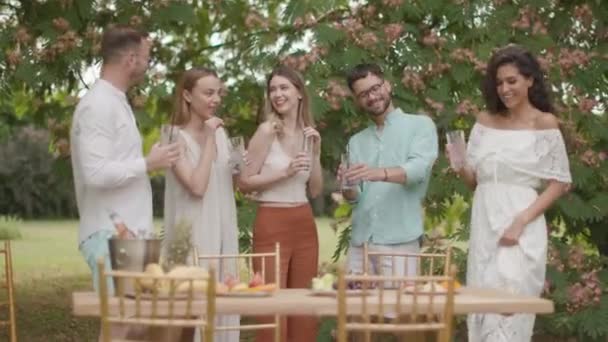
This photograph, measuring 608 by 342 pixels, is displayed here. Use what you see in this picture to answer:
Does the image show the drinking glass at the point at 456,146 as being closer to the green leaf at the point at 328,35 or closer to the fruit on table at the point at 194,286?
the fruit on table at the point at 194,286

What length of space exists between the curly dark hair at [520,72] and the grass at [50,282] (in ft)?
19.0

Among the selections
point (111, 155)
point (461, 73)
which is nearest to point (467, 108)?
point (461, 73)

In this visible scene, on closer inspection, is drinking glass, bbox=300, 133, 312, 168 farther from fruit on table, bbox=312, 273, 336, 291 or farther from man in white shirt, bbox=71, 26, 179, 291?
fruit on table, bbox=312, 273, 336, 291

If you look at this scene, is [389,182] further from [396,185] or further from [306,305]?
[306,305]

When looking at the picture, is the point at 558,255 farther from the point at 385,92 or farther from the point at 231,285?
the point at 231,285

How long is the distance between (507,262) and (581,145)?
8.35 feet

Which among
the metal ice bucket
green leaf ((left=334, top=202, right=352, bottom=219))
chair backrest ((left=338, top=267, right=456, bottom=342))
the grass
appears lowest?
the grass

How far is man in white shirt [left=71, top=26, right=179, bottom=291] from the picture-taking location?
19.7ft

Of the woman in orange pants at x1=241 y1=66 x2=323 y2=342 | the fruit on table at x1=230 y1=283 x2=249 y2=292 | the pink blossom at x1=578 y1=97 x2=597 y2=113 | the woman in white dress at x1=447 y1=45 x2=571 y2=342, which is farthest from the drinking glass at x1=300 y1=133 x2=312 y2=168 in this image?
the pink blossom at x1=578 y1=97 x2=597 y2=113

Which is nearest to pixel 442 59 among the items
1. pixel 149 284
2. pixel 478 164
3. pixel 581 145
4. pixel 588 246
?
pixel 581 145

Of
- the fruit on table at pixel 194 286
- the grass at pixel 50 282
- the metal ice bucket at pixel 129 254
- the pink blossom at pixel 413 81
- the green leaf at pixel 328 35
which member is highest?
the green leaf at pixel 328 35

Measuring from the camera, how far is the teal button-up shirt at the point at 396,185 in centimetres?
723

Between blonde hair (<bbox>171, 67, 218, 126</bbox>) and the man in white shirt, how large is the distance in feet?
2.54

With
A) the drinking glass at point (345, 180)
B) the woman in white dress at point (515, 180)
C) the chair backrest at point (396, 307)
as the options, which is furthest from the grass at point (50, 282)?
the chair backrest at point (396, 307)
